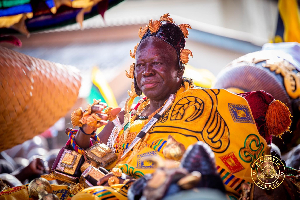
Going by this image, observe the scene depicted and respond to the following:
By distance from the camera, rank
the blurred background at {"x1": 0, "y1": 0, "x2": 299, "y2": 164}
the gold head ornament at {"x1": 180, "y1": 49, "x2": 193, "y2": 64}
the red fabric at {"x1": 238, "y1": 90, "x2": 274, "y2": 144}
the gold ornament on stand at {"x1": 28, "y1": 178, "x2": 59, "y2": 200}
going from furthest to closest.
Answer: the blurred background at {"x1": 0, "y1": 0, "x2": 299, "y2": 164} < the gold head ornament at {"x1": 180, "y1": 49, "x2": 193, "y2": 64} < the red fabric at {"x1": 238, "y1": 90, "x2": 274, "y2": 144} < the gold ornament on stand at {"x1": 28, "y1": 178, "x2": 59, "y2": 200}

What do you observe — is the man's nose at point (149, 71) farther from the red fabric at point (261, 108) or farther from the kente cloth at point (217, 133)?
the red fabric at point (261, 108)

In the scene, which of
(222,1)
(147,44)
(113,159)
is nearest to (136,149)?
(113,159)

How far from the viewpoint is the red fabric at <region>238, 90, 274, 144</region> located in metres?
2.15

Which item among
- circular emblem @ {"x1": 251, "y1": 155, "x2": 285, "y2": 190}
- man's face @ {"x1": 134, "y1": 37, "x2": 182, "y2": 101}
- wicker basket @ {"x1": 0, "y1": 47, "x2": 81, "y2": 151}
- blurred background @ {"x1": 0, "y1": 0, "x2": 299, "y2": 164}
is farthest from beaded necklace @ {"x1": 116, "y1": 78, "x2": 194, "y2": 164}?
blurred background @ {"x1": 0, "y1": 0, "x2": 299, "y2": 164}

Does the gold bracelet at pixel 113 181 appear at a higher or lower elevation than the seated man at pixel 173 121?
lower

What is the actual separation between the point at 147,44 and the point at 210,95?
2.48 feet

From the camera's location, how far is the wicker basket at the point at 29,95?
8.75 feet

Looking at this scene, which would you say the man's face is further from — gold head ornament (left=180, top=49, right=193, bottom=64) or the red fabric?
the red fabric

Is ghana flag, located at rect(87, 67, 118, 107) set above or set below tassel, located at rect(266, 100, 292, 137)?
below

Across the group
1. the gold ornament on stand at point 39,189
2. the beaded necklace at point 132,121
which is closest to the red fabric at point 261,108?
the beaded necklace at point 132,121

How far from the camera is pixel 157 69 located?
224 cm

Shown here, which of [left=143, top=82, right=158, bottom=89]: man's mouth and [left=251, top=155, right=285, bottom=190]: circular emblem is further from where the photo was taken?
[left=143, top=82, right=158, bottom=89]: man's mouth

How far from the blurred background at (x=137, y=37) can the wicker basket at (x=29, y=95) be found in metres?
0.60

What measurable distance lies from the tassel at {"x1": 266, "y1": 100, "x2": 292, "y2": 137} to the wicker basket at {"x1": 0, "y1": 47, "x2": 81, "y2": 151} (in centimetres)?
240
